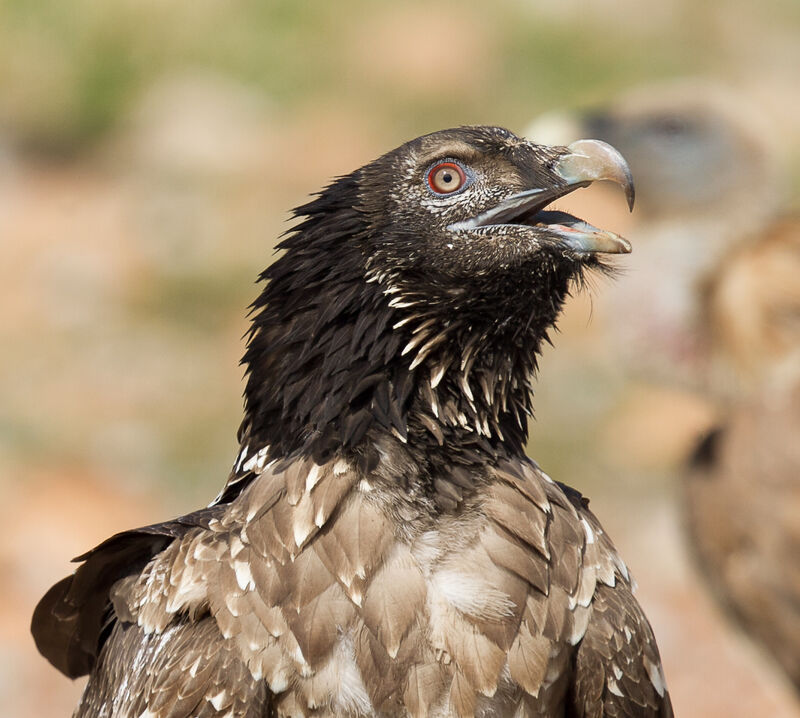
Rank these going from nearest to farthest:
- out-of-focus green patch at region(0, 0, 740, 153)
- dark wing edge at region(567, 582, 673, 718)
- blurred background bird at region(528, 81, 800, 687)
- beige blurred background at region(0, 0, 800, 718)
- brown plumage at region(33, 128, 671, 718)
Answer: brown plumage at region(33, 128, 671, 718) < dark wing edge at region(567, 582, 673, 718) < blurred background bird at region(528, 81, 800, 687) < beige blurred background at region(0, 0, 800, 718) < out-of-focus green patch at region(0, 0, 740, 153)

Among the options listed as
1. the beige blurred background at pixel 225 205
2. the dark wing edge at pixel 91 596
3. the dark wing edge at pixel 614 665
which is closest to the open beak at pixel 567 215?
the dark wing edge at pixel 614 665

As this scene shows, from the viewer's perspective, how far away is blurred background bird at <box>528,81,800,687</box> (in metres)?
7.46

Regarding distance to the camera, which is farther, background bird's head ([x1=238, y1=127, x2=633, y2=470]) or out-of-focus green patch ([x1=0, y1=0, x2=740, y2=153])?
out-of-focus green patch ([x1=0, y1=0, x2=740, y2=153])

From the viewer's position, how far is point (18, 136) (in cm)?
1725

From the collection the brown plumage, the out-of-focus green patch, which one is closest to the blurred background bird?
the brown plumage

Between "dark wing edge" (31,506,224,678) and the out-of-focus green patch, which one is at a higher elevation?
the out-of-focus green patch

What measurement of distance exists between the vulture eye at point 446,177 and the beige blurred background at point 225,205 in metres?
5.95

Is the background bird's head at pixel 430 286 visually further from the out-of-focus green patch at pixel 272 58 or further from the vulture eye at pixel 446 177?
the out-of-focus green patch at pixel 272 58

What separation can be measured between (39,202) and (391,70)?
5225 mm

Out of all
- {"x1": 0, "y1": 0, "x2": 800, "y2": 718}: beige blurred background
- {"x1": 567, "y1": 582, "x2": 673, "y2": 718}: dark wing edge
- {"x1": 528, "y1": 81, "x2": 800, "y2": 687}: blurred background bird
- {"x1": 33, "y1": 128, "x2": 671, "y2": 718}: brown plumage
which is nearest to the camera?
{"x1": 33, "y1": 128, "x2": 671, "y2": 718}: brown plumage

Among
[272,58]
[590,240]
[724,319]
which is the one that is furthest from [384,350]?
[272,58]

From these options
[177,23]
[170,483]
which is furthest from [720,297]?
[177,23]

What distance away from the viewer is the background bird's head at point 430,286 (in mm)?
3629

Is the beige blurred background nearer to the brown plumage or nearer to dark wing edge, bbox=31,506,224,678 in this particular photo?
dark wing edge, bbox=31,506,224,678
